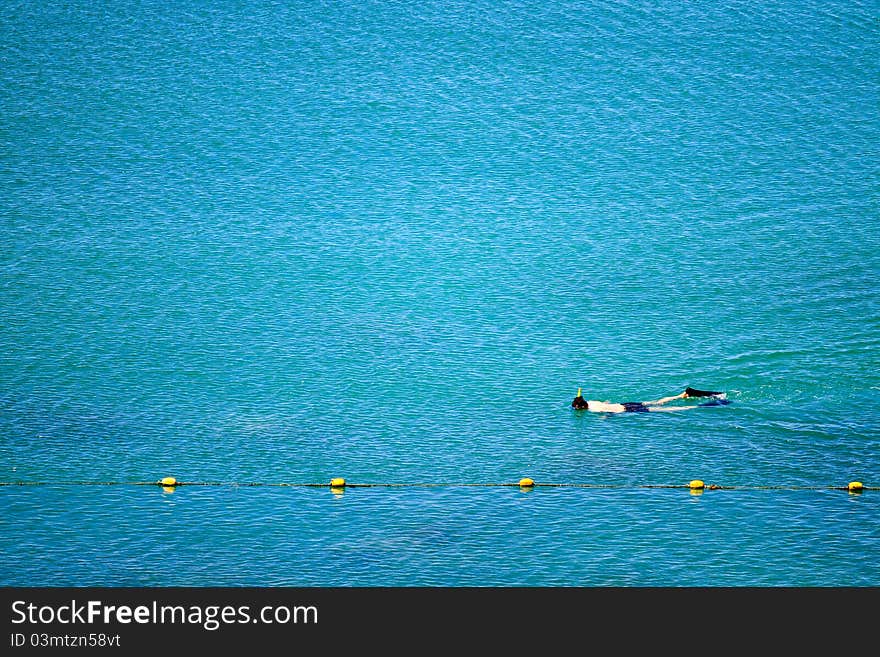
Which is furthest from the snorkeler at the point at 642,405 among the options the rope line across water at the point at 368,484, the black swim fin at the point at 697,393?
the rope line across water at the point at 368,484

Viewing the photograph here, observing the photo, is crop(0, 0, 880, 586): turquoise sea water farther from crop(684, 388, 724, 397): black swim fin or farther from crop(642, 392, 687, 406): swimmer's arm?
crop(684, 388, 724, 397): black swim fin

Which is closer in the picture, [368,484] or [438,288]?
[368,484]

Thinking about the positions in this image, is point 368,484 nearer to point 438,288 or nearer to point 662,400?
point 662,400

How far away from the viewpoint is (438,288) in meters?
82.1

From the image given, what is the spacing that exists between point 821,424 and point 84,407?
35187 mm

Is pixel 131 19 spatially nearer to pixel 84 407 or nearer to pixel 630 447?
pixel 84 407

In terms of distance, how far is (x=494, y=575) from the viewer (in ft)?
145

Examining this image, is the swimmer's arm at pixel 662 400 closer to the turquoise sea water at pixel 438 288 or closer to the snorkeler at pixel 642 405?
the snorkeler at pixel 642 405

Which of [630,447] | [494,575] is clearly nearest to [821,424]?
[630,447]

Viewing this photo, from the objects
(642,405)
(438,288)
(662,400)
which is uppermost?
(438,288)

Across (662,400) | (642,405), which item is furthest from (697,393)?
(642,405)

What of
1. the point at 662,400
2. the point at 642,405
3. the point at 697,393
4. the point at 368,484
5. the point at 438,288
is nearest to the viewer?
the point at 368,484

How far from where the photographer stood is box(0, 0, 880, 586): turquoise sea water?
157 ft

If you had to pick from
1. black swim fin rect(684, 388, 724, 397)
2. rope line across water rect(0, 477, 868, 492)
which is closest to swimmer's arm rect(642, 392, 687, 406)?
black swim fin rect(684, 388, 724, 397)
